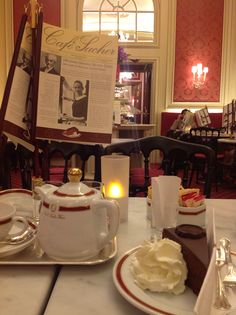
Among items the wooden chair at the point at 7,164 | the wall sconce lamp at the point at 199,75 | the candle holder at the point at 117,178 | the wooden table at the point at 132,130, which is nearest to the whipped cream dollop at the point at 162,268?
the candle holder at the point at 117,178

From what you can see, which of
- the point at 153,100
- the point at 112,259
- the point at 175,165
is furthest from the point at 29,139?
the point at 153,100

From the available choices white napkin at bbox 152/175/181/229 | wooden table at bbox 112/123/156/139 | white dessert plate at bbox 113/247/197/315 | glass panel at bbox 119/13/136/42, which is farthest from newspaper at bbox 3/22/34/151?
glass panel at bbox 119/13/136/42

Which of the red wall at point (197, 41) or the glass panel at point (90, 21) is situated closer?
the red wall at point (197, 41)

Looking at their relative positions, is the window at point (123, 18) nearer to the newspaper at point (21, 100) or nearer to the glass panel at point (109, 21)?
the glass panel at point (109, 21)

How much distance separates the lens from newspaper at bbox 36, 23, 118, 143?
98 cm

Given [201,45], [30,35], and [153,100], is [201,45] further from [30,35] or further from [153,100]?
[30,35]

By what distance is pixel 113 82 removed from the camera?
1030 mm

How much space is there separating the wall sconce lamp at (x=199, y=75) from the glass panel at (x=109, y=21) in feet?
5.78

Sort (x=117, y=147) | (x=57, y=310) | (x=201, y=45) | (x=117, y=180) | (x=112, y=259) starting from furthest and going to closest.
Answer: (x=201, y=45) < (x=117, y=147) < (x=117, y=180) < (x=112, y=259) < (x=57, y=310)

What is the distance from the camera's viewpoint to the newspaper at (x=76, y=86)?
3.23 feet

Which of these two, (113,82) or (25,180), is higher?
(113,82)

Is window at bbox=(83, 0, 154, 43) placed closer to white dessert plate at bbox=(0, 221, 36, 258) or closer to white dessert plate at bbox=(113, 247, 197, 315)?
white dessert plate at bbox=(0, 221, 36, 258)

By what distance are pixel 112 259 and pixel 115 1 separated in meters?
7.16

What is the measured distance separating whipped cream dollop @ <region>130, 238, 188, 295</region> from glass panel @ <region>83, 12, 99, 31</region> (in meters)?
7.13
